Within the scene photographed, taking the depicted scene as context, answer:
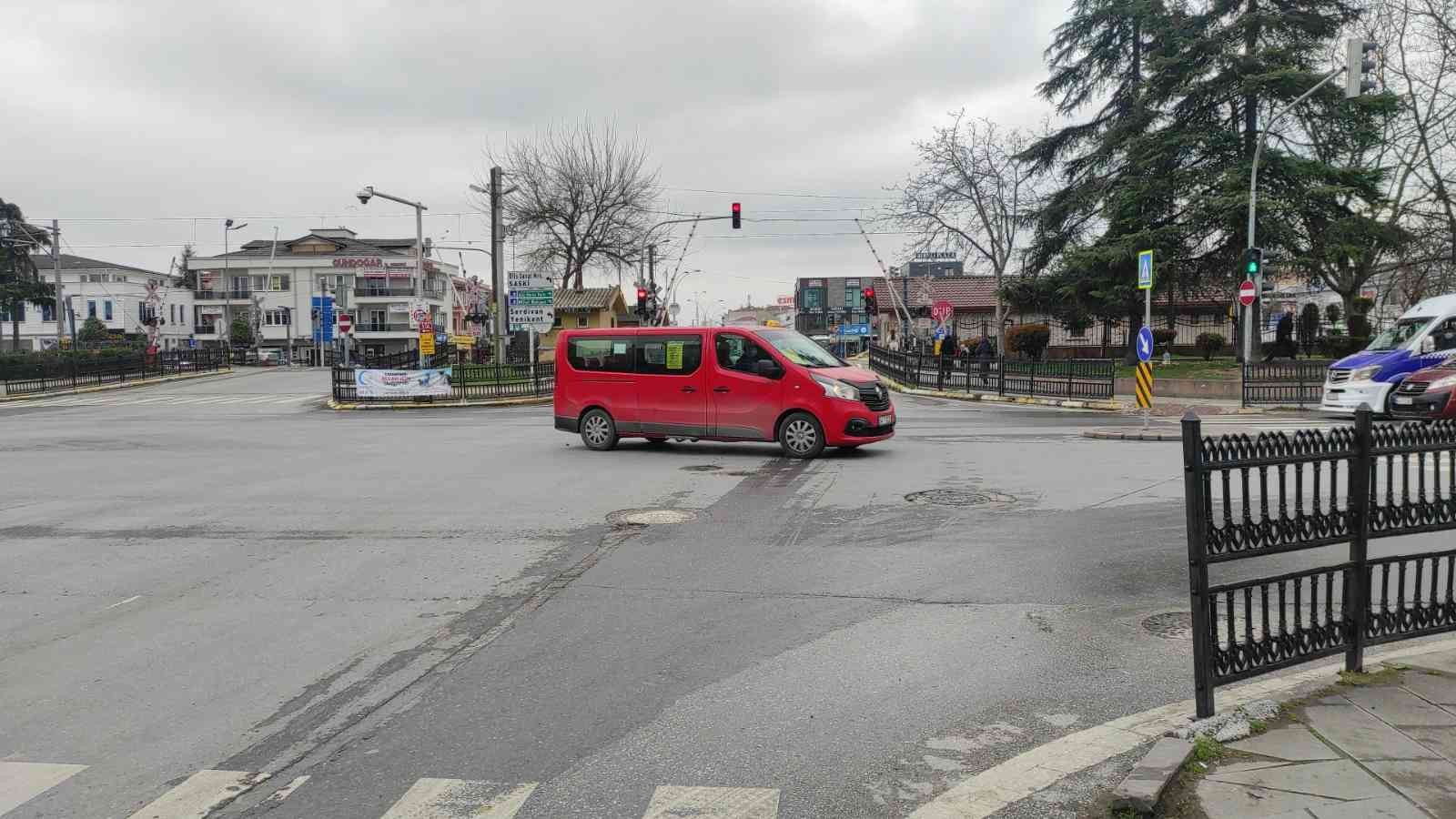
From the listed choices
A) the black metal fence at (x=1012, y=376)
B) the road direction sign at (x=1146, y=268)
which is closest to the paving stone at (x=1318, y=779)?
the road direction sign at (x=1146, y=268)

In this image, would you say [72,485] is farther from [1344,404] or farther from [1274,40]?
[1274,40]

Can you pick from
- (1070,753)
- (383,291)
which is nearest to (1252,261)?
(1070,753)

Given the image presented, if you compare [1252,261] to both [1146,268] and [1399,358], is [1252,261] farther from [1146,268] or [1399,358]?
[1399,358]

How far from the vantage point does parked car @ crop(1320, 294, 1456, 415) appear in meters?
19.8

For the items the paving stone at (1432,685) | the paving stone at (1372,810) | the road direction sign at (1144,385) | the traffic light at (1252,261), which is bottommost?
the paving stone at (1372,810)

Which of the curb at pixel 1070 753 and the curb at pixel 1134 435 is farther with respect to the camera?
the curb at pixel 1134 435

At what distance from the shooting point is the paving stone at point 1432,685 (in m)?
4.67

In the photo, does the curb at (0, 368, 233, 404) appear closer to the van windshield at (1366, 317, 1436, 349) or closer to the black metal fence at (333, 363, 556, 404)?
the black metal fence at (333, 363, 556, 404)

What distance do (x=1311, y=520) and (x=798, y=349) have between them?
10.9m

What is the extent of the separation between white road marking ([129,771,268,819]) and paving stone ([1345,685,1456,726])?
474 cm

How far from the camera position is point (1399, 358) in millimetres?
19938

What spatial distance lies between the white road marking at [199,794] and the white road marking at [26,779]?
53 cm

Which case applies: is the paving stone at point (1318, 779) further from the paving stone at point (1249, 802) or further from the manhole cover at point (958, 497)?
the manhole cover at point (958, 497)

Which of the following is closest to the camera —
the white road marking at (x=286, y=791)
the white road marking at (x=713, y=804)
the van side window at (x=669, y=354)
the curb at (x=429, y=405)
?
the white road marking at (x=713, y=804)
